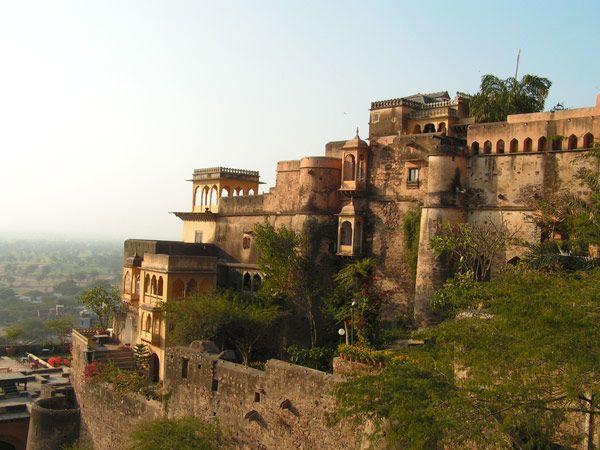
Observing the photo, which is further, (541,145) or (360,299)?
(360,299)

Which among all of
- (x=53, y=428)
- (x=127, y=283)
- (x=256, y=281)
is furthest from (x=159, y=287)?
(x=53, y=428)

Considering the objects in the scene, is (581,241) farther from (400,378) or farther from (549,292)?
(400,378)

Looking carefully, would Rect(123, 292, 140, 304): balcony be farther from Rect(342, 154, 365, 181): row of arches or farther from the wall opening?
Rect(342, 154, 365, 181): row of arches

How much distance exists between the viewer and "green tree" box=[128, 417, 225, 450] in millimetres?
18641

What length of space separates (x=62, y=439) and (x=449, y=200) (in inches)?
710

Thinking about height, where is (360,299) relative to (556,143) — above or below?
below

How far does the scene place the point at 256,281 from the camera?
29.3 meters

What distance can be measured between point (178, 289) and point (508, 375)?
19.4m

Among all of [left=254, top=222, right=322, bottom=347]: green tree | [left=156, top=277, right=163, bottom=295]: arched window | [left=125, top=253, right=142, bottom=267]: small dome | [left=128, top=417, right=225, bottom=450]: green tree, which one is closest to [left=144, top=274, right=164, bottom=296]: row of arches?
[left=156, top=277, right=163, bottom=295]: arched window

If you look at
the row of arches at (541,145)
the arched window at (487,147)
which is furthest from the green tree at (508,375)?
the arched window at (487,147)

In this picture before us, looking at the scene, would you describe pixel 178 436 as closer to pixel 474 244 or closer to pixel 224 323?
pixel 224 323

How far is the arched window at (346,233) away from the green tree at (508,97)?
6.51m

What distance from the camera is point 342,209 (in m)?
26.5

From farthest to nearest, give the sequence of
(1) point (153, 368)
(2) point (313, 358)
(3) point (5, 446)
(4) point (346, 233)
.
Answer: (3) point (5, 446) → (1) point (153, 368) → (4) point (346, 233) → (2) point (313, 358)
